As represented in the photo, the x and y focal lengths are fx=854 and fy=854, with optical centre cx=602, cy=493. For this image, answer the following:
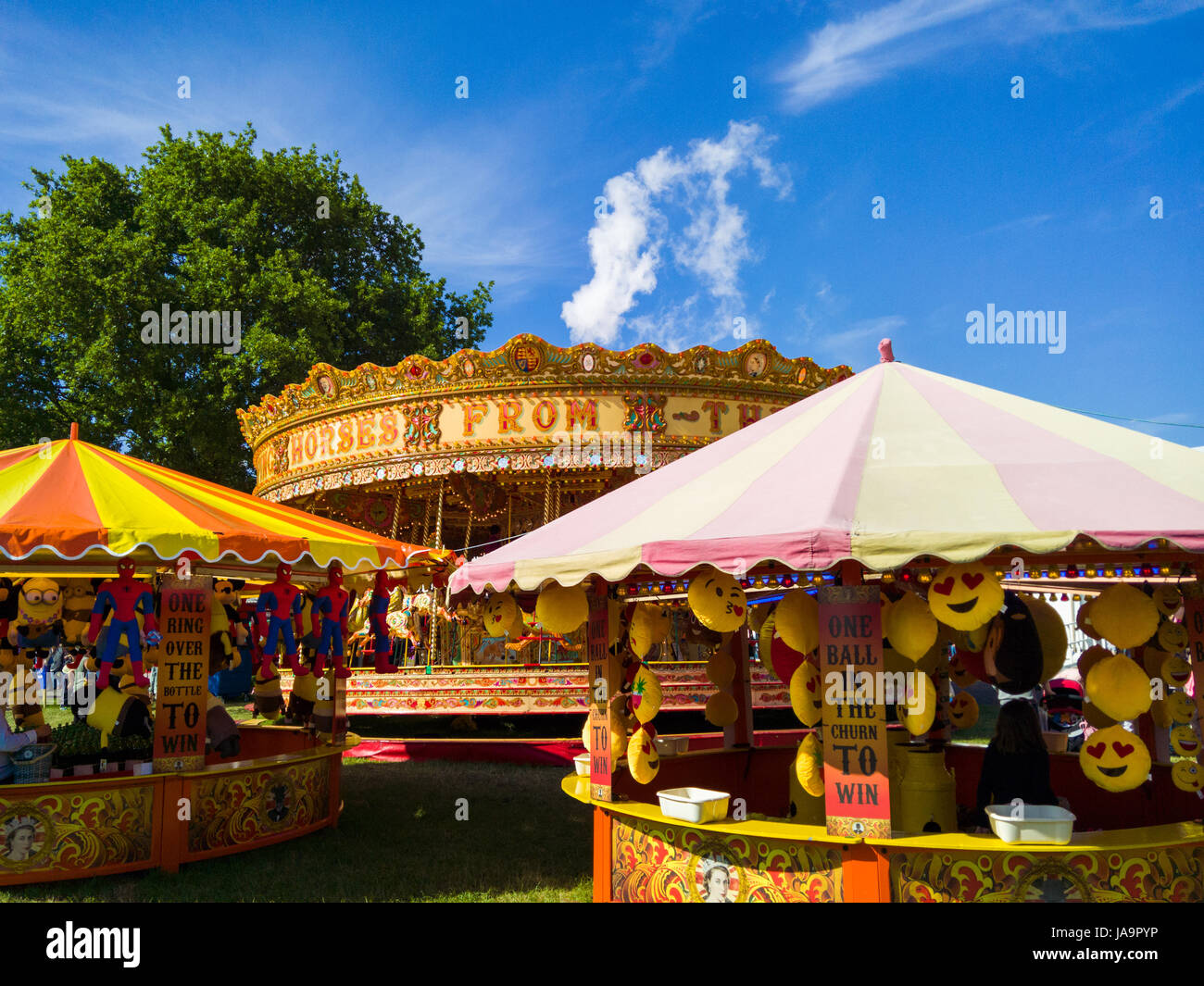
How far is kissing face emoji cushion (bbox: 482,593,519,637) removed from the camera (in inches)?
259

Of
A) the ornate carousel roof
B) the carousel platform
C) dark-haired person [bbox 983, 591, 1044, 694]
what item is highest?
the ornate carousel roof

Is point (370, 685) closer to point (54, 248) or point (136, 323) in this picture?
point (136, 323)

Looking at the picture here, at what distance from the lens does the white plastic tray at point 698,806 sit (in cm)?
500

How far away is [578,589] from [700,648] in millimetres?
10412

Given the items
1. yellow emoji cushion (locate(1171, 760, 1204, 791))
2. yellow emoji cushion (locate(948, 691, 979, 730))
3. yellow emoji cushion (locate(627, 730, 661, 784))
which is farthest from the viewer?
yellow emoji cushion (locate(948, 691, 979, 730))

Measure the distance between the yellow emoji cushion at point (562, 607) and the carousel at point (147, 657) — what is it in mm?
2616

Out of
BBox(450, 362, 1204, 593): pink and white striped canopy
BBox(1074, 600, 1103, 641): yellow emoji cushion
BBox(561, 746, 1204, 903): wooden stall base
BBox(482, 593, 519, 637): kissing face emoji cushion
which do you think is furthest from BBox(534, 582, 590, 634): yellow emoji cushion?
BBox(1074, 600, 1103, 641): yellow emoji cushion

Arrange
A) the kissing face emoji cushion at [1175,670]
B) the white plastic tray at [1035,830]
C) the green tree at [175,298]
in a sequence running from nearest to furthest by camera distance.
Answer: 1. the white plastic tray at [1035,830]
2. the kissing face emoji cushion at [1175,670]
3. the green tree at [175,298]

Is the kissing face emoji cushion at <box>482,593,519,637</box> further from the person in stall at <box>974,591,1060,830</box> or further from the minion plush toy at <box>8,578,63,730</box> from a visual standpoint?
the minion plush toy at <box>8,578,63,730</box>

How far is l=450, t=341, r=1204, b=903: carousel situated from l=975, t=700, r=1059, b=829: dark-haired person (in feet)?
0.04

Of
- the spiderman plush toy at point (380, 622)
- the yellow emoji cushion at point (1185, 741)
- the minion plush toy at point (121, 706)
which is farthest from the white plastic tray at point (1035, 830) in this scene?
the minion plush toy at point (121, 706)

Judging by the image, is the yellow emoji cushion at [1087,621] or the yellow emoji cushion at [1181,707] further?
the yellow emoji cushion at [1181,707]

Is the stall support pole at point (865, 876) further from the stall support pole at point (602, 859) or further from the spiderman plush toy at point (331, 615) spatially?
the spiderman plush toy at point (331, 615)
